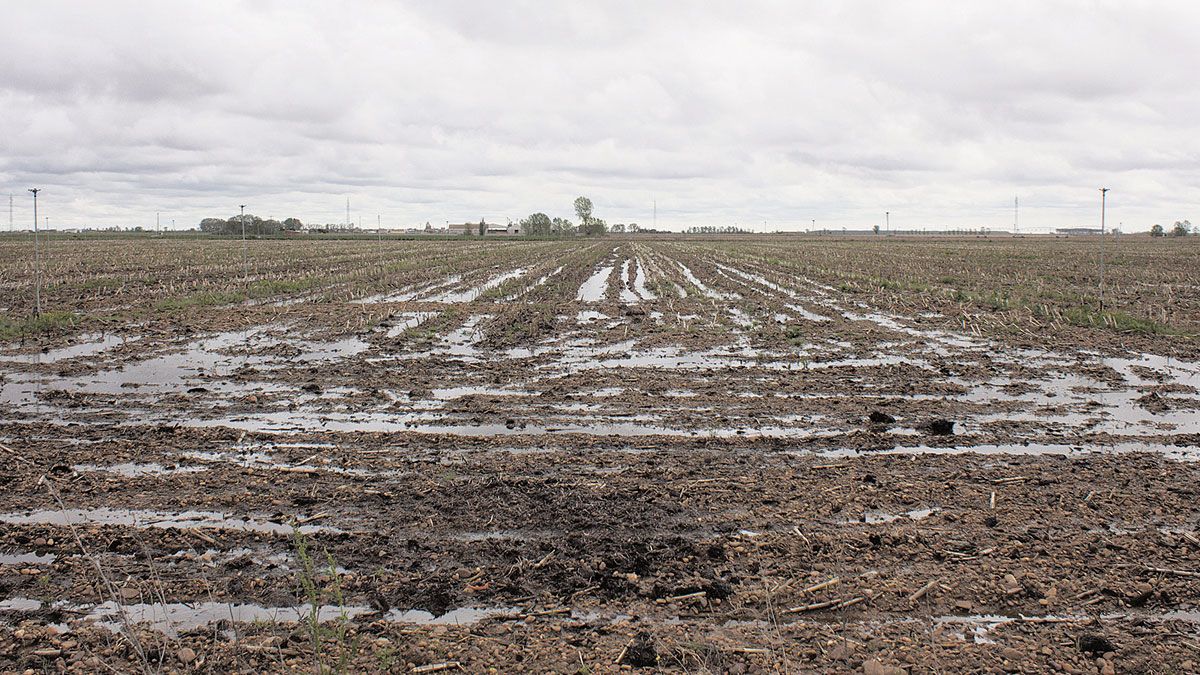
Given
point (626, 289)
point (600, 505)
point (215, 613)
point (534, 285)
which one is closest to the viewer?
point (215, 613)

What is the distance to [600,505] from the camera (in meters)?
6.39

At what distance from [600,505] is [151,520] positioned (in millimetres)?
3293

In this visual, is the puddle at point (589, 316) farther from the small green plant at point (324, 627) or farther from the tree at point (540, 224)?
the tree at point (540, 224)

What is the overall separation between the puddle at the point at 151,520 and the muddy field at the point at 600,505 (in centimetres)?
4

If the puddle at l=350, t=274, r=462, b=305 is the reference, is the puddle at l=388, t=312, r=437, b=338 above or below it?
below

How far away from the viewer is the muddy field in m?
4.40

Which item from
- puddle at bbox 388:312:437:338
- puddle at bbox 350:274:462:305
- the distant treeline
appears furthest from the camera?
the distant treeline

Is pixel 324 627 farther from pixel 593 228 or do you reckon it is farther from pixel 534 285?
pixel 593 228

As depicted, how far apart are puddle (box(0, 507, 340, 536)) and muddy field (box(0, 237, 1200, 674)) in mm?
39

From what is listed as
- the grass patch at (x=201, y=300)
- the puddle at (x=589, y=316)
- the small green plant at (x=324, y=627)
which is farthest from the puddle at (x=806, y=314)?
the small green plant at (x=324, y=627)

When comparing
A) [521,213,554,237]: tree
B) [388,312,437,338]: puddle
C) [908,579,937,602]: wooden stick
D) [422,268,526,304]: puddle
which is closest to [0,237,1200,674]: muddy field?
[908,579,937,602]: wooden stick

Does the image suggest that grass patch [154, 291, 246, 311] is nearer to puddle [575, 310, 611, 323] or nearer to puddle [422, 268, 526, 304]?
puddle [422, 268, 526, 304]

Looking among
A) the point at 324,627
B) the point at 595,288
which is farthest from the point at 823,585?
the point at 595,288

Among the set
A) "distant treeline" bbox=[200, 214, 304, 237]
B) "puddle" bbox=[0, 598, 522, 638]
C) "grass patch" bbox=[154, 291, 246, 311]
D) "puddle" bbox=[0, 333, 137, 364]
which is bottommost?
"puddle" bbox=[0, 598, 522, 638]
